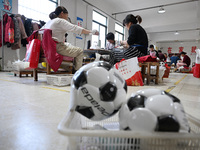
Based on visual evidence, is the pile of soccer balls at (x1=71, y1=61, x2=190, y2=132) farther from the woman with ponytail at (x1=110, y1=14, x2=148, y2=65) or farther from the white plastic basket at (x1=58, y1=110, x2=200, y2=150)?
the woman with ponytail at (x1=110, y1=14, x2=148, y2=65)

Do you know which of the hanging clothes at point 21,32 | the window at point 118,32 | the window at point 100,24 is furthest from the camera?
the window at point 118,32

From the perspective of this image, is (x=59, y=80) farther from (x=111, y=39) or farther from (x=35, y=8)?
(x=35, y=8)

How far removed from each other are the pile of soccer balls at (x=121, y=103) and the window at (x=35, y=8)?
5725 mm

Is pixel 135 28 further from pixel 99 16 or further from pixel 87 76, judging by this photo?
pixel 99 16

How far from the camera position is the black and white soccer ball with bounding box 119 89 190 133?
17.6 inches

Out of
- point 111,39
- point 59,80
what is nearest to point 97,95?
point 59,80

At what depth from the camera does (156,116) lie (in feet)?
1.50

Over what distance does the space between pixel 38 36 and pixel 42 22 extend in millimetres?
3283

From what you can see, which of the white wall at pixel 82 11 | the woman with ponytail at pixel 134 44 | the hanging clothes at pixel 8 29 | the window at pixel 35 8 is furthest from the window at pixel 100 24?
the woman with ponytail at pixel 134 44

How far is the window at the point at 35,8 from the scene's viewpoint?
5.16 metres

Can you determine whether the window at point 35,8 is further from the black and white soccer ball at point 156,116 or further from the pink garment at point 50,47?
the black and white soccer ball at point 156,116

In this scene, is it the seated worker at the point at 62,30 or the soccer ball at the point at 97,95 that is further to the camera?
the seated worker at the point at 62,30

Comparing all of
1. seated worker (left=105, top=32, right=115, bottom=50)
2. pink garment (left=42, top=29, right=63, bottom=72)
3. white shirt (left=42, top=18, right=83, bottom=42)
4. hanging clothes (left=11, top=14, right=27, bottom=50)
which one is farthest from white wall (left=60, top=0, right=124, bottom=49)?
pink garment (left=42, top=29, right=63, bottom=72)

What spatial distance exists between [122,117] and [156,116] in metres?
0.13
